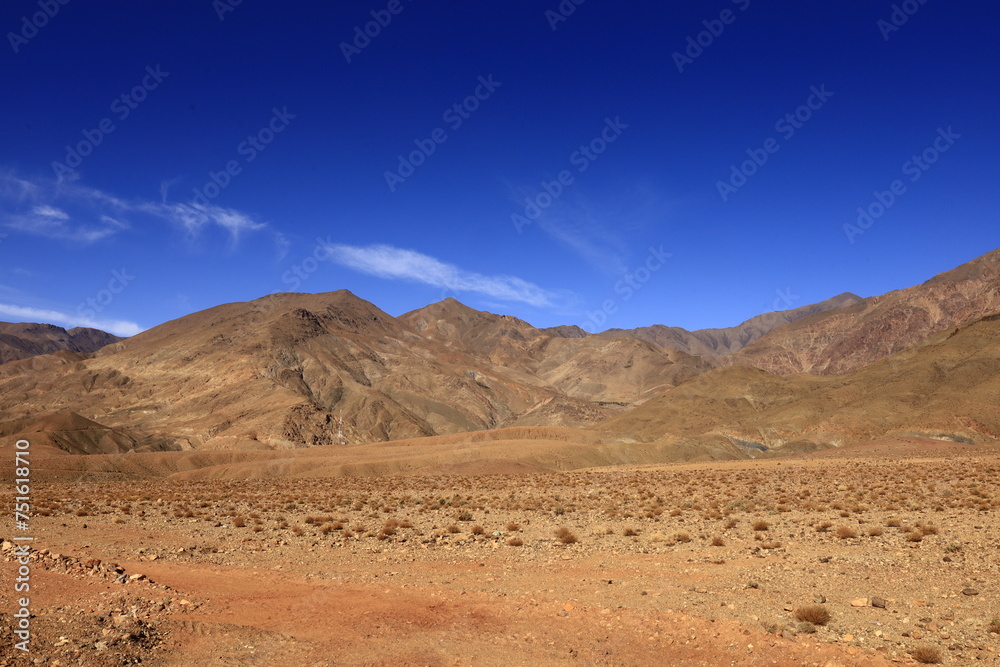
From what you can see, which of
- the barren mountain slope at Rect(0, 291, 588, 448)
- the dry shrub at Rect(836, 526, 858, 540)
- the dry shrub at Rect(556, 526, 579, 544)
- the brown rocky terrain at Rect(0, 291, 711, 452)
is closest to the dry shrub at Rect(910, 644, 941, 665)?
the dry shrub at Rect(836, 526, 858, 540)

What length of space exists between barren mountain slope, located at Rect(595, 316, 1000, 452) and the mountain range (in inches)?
11.3

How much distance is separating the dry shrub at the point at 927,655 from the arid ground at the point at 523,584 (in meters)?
0.02

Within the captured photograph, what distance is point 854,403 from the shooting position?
82.4m

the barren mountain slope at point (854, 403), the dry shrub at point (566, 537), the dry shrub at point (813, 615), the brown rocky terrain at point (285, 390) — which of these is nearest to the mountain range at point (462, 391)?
the barren mountain slope at point (854, 403)

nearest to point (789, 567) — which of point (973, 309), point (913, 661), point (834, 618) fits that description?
point (834, 618)

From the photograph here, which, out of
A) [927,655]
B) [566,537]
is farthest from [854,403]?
[927,655]

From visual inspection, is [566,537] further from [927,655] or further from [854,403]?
[854,403]

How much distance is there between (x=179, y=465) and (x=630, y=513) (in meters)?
57.7

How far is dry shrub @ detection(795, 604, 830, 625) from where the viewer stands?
9586mm

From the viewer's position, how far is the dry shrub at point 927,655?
805cm

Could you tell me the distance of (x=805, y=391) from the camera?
99.2m

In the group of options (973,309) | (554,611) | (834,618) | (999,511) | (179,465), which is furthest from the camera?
(973,309)

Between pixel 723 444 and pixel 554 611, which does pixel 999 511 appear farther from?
pixel 723 444

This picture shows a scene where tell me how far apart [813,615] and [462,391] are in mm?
146430
